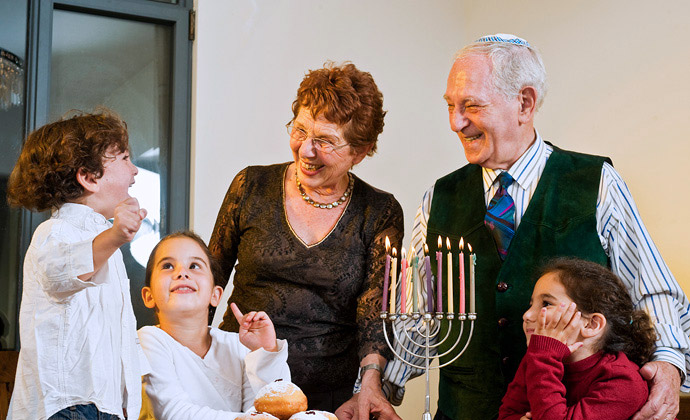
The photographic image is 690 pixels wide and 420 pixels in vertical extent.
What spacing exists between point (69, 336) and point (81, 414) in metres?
0.17

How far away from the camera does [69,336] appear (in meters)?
1.87

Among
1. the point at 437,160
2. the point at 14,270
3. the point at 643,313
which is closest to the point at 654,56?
the point at 437,160

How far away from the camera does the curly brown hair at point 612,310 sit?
6.43 ft

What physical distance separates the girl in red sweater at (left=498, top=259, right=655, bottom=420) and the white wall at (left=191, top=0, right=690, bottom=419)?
123 centimetres

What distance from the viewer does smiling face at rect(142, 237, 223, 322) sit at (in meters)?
2.18

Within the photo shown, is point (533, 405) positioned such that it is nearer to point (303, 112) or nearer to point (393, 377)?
point (393, 377)

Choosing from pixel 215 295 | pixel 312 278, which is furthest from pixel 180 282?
pixel 312 278

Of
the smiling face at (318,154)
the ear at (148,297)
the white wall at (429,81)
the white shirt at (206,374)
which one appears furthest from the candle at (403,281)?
the white wall at (429,81)

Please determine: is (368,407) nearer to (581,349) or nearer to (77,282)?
(581,349)

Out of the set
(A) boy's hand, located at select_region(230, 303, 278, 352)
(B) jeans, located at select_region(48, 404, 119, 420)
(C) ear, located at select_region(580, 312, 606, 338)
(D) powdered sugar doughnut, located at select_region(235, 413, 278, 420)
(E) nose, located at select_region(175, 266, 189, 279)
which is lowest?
(B) jeans, located at select_region(48, 404, 119, 420)

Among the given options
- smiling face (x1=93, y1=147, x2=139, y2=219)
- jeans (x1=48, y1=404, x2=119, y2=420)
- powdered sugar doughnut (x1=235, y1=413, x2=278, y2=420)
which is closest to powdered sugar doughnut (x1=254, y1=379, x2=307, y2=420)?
powdered sugar doughnut (x1=235, y1=413, x2=278, y2=420)

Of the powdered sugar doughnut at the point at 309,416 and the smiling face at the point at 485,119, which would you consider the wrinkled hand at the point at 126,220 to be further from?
the smiling face at the point at 485,119

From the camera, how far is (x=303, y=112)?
8.43 feet

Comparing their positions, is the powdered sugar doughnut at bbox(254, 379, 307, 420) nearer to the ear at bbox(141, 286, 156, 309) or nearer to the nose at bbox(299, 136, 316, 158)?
the ear at bbox(141, 286, 156, 309)
